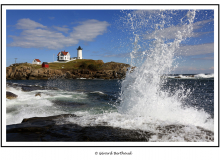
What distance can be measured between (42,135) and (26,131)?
2.68 feet

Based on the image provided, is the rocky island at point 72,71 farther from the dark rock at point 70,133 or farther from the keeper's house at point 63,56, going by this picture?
the dark rock at point 70,133

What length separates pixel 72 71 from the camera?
89.1 metres

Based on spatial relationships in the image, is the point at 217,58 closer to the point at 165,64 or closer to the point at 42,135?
the point at 165,64

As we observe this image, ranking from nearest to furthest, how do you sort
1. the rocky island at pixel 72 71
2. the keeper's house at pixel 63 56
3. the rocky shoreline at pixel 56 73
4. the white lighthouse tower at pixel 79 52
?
the rocky shoreline at pixel 56 73 < the rocky island at pixel 72 71 < the keeper's house at pixel 63 56 < the white lighthouse tower at pixel 79 52

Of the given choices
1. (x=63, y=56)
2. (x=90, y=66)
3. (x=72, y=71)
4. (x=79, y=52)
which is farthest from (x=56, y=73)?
(x=79, y=52)

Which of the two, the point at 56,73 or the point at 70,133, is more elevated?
the point at 56,73

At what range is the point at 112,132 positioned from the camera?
260 inches

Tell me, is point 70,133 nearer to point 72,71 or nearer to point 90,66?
point 72,71

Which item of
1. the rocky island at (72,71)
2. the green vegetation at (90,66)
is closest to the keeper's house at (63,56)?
the rocky island at (72,71)

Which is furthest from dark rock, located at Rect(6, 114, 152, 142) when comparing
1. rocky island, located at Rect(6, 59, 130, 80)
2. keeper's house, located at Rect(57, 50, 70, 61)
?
keeper's house, located at Rect(57, 50, 70, 61)

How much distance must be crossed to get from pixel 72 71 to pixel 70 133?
85.2m

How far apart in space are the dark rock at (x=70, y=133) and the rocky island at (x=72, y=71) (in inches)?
2776

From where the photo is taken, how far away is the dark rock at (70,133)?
234 inches
